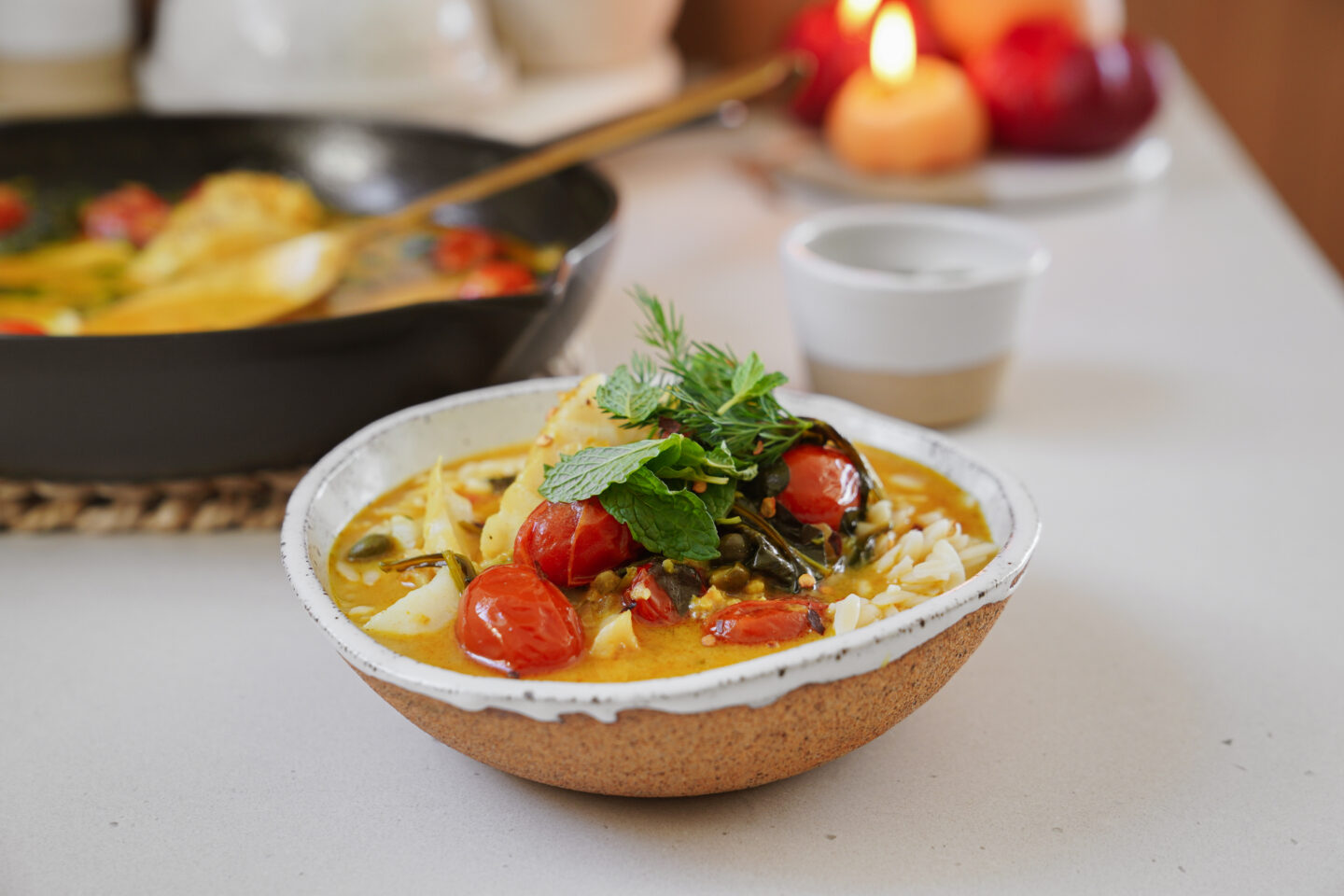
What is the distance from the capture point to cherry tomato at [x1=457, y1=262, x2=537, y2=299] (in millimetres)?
1515

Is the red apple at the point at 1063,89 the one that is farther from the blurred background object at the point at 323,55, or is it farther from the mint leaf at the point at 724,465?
the mint leaf at the point at 724,465

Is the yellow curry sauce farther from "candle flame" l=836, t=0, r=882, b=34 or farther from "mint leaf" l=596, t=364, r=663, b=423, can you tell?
"candle flame" l=836, t=0, r=882, b=34

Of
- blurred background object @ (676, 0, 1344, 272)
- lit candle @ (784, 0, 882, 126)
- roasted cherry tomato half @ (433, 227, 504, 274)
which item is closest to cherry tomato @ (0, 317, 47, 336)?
roasted cherry tomato half @ (433, 227, 504, 274)

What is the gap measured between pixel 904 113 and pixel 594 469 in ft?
4.83

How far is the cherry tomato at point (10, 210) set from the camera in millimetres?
1837

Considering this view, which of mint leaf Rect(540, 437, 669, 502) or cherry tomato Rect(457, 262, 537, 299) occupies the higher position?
mint leaf Rect(540, 437, 669, 502)

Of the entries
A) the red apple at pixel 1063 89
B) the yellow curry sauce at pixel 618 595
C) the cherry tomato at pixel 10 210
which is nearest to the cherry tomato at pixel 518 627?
the yellow curry sauce at pixel 618 595

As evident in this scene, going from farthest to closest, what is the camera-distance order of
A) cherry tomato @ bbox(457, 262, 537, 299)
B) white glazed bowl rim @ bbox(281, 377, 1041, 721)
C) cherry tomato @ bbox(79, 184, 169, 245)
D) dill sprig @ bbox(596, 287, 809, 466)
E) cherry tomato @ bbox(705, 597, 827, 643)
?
cherry tomato @ bbox(79, 184, 169, 245) → cherry tomato @ bbox(457, 262, 537, 299) → dill sprig @ bbox(596, 287, 809, 466) → cherry tomato @ bbox(705, 597, 827, 643) → white glazed bowl rim @ bbox(281, 377, 1041, 721)

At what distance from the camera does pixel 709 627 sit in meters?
0.88

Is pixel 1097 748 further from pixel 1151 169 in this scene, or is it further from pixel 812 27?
pixel 812 27

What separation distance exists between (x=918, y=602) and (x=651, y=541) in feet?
0.62

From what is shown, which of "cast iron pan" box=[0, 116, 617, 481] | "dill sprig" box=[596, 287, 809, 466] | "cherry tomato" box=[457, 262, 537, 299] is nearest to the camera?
"dill sprig" box=[596, 287, 809, 466]

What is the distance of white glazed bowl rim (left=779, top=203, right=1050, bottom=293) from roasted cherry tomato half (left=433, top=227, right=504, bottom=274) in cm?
41

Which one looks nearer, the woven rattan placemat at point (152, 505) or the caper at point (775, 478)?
the caper at point (775, 478)
